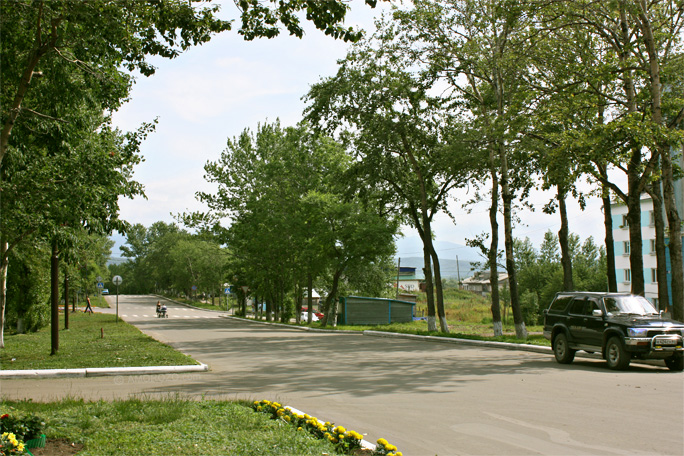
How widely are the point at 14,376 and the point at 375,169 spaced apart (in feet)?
67.7

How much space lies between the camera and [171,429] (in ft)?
22.3

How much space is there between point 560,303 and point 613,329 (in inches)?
102

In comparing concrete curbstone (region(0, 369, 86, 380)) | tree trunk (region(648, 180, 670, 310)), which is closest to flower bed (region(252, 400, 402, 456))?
concrete curbstone (region(0, 369, 86, 380))

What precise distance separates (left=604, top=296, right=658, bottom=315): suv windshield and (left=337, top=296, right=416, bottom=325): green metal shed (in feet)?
125

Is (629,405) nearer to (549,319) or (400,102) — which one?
(549,319)

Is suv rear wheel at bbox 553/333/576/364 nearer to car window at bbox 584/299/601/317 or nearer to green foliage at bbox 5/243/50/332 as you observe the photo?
car window at bbox 584/299/601/317

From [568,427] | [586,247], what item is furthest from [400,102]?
[586,247]

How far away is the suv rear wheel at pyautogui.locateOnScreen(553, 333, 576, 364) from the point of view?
50.5 ft

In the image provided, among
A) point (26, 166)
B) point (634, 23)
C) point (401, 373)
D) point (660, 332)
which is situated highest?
point (634, 23)

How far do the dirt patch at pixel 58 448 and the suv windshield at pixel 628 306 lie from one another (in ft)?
40.9

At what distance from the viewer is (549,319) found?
16.5m

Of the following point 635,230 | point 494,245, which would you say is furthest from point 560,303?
point 494,245

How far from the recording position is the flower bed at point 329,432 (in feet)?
19.0

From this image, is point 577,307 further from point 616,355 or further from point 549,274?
point 549,274
